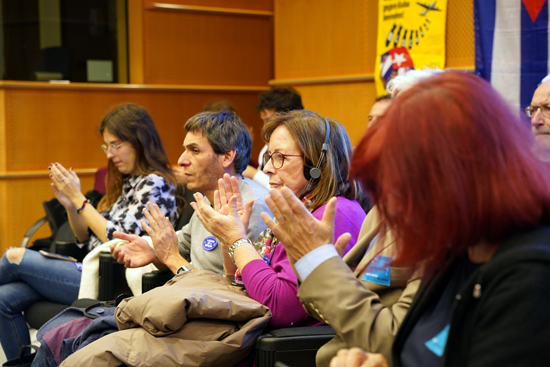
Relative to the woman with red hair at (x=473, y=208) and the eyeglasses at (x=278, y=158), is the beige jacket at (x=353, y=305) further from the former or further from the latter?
the eyeglasses at (x=278, y=158)

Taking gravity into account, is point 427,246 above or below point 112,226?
above

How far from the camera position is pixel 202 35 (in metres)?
6.01

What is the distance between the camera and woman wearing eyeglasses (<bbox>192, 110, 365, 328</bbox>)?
1.72 m

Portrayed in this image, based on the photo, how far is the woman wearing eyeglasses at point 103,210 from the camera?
110 inches

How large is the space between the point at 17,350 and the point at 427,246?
8.21 ft

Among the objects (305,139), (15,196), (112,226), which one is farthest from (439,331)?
(15,196)

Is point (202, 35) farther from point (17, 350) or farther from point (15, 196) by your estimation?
point (17, 350)

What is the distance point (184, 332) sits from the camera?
1.54 meters

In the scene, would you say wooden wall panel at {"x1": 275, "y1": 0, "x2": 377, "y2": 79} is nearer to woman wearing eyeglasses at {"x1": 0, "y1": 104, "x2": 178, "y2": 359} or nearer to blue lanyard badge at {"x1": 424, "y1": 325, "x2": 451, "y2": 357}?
woman wearing eyeglasses at {"x1": 0, "y1": 104, "x2": 178, "y2": 359}

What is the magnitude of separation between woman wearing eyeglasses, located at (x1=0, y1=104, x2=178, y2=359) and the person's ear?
61cm

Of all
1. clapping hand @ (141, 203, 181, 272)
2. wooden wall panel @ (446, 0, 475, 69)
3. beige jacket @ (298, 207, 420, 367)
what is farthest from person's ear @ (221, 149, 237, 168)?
wooden wall panel @ (446, 0, 475, 69)

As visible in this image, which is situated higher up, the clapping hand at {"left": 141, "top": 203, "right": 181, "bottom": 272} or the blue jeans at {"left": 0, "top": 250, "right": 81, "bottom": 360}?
the clapping hand at {"left": 141, "top": 203, "right": 181, "bottom": 272}

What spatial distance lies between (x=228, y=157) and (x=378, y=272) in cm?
123

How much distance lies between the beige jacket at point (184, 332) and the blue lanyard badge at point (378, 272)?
36cm
